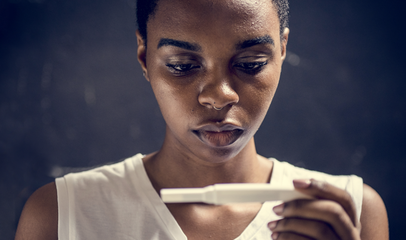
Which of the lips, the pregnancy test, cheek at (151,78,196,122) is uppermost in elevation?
cheek at (151,78,196,122)

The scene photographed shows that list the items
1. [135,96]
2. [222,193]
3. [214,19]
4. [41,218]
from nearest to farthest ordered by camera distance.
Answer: [222,193]
[214,19]
[41,218]
[135,96]

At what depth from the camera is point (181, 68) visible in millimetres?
642

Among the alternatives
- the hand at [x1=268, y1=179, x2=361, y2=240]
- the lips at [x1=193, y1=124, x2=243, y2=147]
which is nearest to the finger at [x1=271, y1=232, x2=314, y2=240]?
the hand at [x1=268, y1=179, x2=361, y2=240]

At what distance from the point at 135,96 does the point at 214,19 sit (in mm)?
545

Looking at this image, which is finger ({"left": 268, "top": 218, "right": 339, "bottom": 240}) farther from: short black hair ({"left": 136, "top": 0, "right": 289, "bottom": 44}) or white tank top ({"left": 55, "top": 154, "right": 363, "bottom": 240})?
short black hair ({"left": 136, "top": 0, "right": 289, "bottom": 44})

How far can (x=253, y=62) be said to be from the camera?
25.5 inches

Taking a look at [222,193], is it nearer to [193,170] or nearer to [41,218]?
[193,170]

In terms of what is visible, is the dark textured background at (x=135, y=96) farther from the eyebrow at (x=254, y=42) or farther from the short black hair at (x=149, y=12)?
the eyebrow at (x=254, y=42)

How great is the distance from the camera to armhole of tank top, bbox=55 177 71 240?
685 mm

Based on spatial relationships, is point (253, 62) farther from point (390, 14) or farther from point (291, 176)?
point (390, 14)

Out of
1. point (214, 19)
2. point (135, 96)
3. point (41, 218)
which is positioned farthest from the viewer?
point (135, 96)

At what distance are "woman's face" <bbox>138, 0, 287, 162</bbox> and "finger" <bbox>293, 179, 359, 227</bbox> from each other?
187 millimetres

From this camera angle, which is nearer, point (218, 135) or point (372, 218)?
point (218, 135)

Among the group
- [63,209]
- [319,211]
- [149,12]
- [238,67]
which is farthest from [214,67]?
[63,209]
